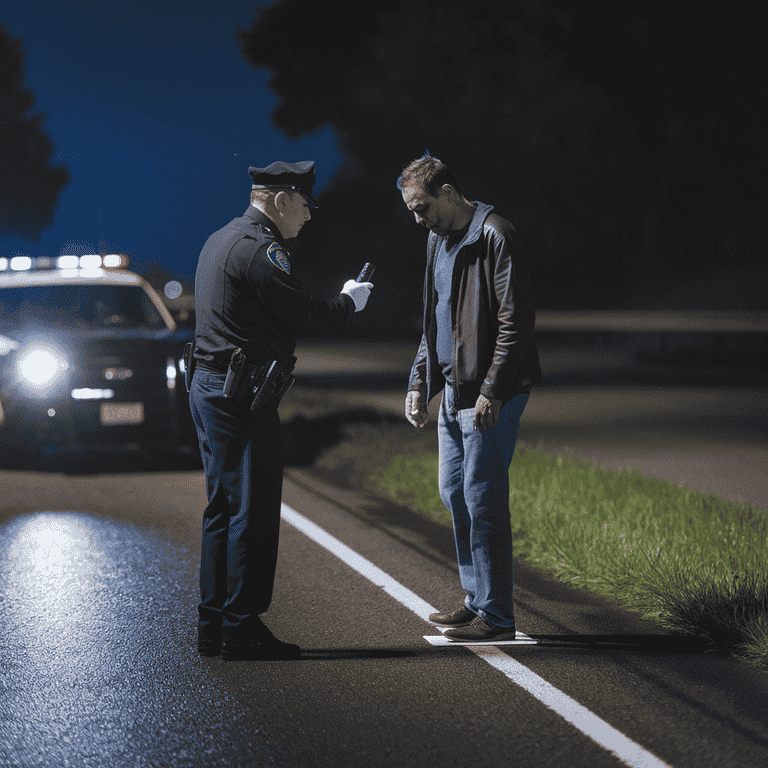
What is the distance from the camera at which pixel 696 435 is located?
12258 mm

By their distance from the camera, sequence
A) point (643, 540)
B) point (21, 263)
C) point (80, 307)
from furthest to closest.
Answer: point (80, 307) < point (21, 263) < point (643, 540)

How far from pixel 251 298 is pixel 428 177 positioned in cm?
95

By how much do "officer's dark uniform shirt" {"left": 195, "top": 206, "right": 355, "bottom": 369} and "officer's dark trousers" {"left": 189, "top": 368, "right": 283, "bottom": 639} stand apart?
179 millimetres

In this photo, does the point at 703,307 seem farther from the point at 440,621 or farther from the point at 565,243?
the point at 440,621

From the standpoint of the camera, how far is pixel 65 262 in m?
10.2

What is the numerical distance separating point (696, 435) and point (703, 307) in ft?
135

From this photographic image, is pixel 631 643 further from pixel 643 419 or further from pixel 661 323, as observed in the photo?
pixel 661 323

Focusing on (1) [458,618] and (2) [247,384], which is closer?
(2) [247,384]

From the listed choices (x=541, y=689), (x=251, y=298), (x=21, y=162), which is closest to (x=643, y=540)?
(x=541, y=689)

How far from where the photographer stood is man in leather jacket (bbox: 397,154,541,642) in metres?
4.86

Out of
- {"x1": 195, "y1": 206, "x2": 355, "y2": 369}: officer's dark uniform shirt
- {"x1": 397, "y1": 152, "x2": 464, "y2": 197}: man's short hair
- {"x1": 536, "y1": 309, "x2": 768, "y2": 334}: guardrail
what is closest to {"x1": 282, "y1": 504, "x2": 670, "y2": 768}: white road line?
{"x1": 195, "y1": 206, "x2": 355, "y2": 369}: officer's dark uniform shirt

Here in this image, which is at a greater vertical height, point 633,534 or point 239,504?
point 239,504

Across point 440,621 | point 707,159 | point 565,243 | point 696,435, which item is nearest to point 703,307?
point 565,243

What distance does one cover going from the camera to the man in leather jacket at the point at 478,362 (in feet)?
15.9
